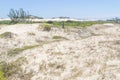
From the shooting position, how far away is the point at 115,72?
23.8m

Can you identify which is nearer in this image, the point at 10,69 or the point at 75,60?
the point at 75,60

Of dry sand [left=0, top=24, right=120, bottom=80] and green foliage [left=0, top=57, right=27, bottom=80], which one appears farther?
green foliage [left=0, top=57, right=27, bottom=80]

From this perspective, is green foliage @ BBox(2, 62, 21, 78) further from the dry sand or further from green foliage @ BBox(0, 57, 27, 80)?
the dry sand

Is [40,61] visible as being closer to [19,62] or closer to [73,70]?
[19,62]

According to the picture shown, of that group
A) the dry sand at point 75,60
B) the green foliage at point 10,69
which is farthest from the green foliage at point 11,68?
the dry sand at point 75,60

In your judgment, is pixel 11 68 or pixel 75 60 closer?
pixel 75 60

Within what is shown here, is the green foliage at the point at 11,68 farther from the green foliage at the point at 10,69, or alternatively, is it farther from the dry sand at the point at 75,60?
the dry sand at the point at 75,60

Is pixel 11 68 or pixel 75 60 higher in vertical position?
pixel 75 60

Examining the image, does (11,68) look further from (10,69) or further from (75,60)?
(75,60)

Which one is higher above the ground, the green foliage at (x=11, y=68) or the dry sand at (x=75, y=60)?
the dry sand at (x=75, y=60)

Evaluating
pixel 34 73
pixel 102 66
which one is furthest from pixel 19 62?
pixel 102 66

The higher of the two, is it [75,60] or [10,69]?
[75,60]

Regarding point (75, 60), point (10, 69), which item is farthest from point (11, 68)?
point (75, 60)

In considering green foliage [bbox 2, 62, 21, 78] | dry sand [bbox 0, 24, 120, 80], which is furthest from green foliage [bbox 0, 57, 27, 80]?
dry sand [bbox 0, 24, 120, 80]
